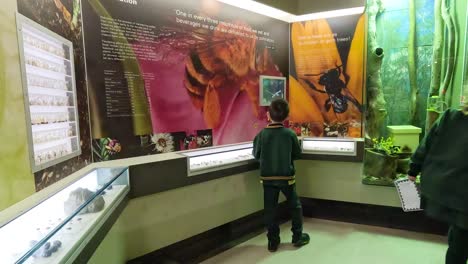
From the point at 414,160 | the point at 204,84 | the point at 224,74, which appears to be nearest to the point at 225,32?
the point at 224,74

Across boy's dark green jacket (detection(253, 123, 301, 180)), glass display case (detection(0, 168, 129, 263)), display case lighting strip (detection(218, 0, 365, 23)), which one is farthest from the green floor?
display case lighting strip (detection(218, 0, 365, 23))

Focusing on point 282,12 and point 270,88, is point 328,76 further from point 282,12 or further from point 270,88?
point 282,12

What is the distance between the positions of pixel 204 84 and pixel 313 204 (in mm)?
2237

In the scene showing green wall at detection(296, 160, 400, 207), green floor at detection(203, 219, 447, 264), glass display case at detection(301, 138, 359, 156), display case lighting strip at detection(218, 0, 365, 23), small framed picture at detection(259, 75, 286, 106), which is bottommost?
green floor at detection(203, 219, 447, 264)

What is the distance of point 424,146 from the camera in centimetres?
225

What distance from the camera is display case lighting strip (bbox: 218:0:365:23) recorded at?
3602mm

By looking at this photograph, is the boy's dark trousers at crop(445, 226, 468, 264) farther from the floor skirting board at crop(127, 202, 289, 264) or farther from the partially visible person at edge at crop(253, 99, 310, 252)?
the floor skirting board at crop(127, 202, 289, 264)

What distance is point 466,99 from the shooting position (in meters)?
2.06

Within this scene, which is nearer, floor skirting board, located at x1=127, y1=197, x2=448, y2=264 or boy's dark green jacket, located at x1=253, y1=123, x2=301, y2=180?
Result: floor skirting board, located at x1=127, y1=197, x2=448, y2=264

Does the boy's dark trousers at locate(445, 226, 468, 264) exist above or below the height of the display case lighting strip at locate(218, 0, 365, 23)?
below

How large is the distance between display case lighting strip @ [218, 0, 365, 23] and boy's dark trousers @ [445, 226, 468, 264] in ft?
9.44

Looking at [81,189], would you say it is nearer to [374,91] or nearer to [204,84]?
[204,84]

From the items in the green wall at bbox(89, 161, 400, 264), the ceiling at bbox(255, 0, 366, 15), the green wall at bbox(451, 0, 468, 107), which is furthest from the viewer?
the ceiling at bbox(255, 0, 366, 15)

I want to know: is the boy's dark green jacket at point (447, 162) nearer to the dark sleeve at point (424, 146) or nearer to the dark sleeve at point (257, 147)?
the dark sleeve at point (424, 146)
